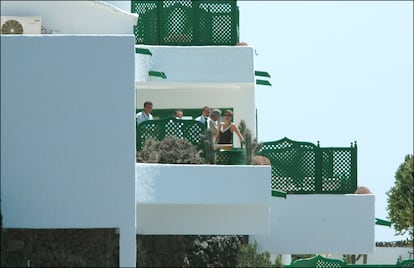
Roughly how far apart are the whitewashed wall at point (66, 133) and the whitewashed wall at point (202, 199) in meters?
1.07

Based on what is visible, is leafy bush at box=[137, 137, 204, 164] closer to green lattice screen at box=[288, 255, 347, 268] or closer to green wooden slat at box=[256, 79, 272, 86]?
green wooden slat at box=[256, 79, 272, 86]

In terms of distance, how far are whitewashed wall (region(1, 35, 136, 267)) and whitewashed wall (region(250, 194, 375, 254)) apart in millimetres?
7379

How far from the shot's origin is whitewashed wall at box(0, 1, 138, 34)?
30516 mm

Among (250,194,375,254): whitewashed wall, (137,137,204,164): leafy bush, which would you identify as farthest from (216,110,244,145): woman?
(250,194,375,254): whitewashed wall

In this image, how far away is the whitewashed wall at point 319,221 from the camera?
3344 cm

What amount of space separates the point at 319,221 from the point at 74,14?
23.3 feet

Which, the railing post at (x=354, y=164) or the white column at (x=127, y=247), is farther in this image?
the railing post at (x=354, y=164)

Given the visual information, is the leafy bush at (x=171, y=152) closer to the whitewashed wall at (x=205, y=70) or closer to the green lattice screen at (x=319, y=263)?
the whitewashed wall at (x=205, y=70)

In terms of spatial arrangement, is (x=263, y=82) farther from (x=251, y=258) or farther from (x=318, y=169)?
(x=251, y=258)

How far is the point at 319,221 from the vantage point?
33.4 meters

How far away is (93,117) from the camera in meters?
26.6

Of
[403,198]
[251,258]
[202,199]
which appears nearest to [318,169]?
[251,258]

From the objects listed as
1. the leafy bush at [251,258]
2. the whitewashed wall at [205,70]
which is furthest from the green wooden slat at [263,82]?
the leafy bush at [251,258]

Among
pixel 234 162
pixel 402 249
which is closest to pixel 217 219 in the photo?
pixel 234 162
